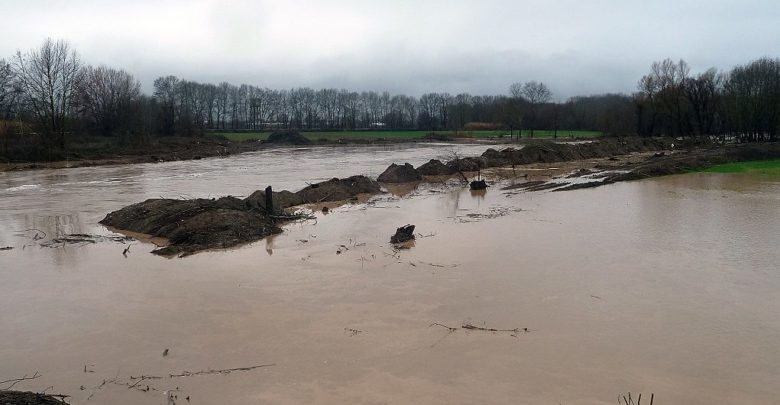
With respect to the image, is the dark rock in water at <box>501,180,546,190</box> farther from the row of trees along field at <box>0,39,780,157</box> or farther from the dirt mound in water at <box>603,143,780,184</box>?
the row of trees along field at <box>0,39,780,157</box>

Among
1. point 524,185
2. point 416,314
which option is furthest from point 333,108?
point 416,314

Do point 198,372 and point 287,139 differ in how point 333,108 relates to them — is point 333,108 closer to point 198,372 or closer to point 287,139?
point 287,139

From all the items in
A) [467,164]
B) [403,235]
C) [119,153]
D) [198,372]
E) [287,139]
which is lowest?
[198,372]

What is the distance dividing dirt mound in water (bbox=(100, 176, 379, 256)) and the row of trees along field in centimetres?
3367

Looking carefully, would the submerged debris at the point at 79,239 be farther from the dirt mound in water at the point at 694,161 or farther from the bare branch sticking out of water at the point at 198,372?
the dirt mound in water at the point at 694,161

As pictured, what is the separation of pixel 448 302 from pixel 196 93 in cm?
11345

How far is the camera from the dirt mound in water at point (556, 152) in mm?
37344

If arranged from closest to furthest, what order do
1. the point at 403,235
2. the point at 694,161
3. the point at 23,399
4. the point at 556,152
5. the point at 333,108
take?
the point at 23,399
the point at 403,235
the point at 694,161
the point at 556,152
the point at 333,108

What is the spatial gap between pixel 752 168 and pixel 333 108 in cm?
10977

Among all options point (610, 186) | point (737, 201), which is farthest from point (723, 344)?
point (610, 186)

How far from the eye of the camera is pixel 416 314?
27.7 feet

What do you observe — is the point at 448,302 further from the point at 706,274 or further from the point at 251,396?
the point at 706,274

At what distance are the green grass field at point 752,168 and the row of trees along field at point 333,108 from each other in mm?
16907

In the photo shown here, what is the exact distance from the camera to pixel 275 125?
128m
